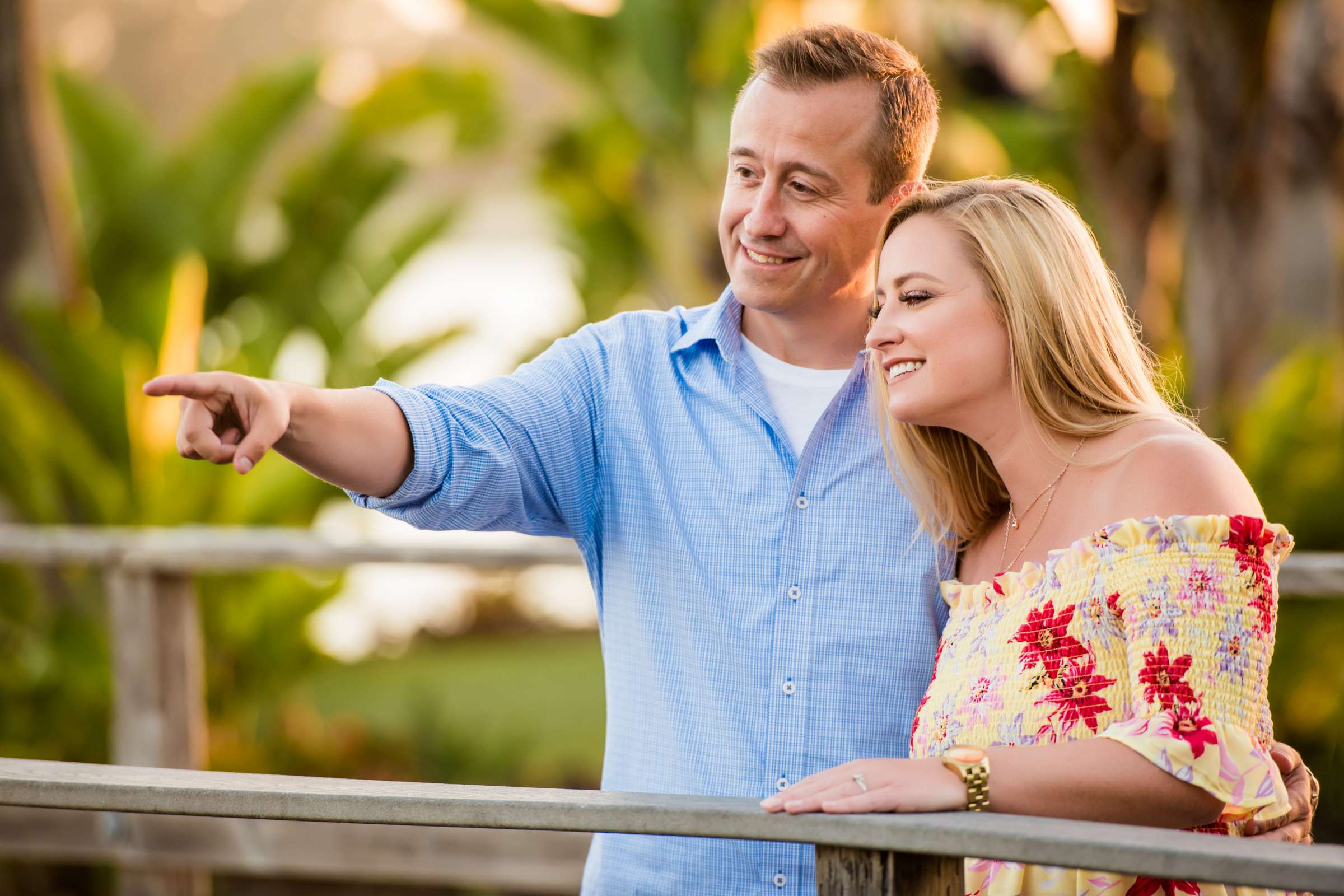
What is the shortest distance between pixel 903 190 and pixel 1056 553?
0.65m

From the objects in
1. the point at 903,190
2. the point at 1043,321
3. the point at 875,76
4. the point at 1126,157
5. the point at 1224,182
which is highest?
the point at 1126,157

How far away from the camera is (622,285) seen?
8.00 metres

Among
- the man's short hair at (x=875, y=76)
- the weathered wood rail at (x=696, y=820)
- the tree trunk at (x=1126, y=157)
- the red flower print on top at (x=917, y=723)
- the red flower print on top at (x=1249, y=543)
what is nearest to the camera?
the weathered wood rail at (x=696, y=820)

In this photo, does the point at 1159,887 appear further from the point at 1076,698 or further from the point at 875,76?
the point at 875,76

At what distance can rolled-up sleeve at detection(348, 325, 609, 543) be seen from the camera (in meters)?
1.68

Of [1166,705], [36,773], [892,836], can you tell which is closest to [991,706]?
[1166,705]

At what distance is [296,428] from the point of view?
153 centimetres

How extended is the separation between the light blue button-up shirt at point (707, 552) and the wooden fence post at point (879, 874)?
1.42 feet

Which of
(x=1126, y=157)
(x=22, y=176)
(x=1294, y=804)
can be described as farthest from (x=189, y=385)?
(x=1126, y=157)

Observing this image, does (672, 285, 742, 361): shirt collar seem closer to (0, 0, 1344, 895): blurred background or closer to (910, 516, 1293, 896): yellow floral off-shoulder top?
(910, 516, 1293, 896): yellow floral off-shoulder top

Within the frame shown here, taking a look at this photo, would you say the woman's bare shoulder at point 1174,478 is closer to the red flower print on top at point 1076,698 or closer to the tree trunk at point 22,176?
the red flower print on top at point 1076,698

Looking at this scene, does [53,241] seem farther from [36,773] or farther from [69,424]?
[36,773]

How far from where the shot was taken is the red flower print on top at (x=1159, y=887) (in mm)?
1416

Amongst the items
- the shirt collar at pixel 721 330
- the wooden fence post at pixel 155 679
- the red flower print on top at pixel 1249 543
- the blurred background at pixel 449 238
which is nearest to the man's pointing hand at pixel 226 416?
the shirt collar at pixel 721 330
